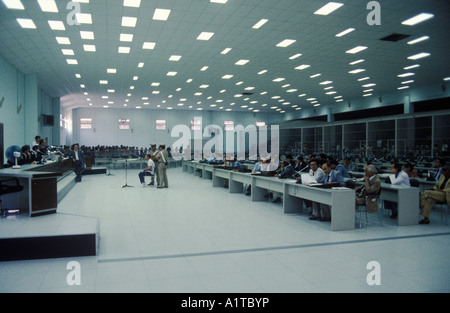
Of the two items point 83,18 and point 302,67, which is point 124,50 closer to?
point 83,18

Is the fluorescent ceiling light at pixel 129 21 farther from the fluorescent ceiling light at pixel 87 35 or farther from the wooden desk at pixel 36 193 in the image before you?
the wooden desk at pixel 36 193

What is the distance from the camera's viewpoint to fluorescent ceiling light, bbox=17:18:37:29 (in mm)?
8449

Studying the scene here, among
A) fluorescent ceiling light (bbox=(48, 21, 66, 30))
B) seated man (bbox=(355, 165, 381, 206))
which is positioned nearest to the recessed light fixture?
fluorescent ceiling light (bbox=(48, 21, 66, 30))

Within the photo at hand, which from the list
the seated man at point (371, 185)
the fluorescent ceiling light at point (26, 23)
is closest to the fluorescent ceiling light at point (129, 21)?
the fluorescent ceiling light at point (26, 23)

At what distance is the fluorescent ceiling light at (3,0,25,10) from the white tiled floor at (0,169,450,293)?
511cm

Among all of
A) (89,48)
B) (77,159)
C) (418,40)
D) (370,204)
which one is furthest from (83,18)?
(418,40)

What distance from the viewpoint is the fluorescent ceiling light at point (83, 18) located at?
27.0 feet

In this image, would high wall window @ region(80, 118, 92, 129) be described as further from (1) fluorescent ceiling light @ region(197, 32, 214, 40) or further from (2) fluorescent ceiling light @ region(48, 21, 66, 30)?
(1) fluorescent ceiling light @ region(197, 32, 214, 40)

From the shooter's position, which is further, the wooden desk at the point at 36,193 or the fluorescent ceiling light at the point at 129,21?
the fluorescent ceiling light at the point at 129,21

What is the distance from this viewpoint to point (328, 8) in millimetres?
7848

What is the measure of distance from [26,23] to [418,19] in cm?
1079

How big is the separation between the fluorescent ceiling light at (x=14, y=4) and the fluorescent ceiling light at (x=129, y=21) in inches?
94.4

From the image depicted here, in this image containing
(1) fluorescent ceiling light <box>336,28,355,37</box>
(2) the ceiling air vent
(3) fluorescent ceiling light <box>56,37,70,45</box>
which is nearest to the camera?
(1) fluorescent ceiling light <box>336,28,355,37</box>
